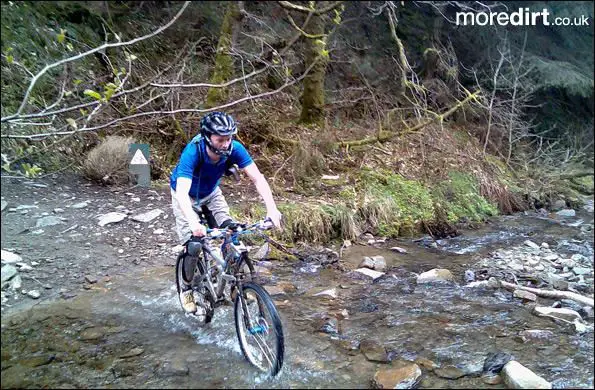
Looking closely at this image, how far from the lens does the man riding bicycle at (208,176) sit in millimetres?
3875

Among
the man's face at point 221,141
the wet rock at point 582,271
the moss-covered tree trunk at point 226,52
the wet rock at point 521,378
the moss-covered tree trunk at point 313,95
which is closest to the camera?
the wet rock at point 521,378

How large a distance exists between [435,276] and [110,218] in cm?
470

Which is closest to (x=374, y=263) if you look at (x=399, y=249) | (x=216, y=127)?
(x=399, y=249)

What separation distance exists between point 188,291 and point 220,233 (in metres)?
1.24

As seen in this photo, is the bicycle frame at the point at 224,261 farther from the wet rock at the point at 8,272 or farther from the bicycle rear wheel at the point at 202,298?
the wet rock at the point at 8,272

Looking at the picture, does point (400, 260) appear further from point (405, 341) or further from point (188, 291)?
point (188, 291)

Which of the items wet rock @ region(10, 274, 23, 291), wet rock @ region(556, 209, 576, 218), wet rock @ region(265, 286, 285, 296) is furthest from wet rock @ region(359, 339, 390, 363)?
wet rock @ region(556, 209, 576, 218)

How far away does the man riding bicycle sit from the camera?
3.88 meters

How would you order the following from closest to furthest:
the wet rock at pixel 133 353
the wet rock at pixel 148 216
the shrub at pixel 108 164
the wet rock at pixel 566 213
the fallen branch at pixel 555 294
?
the wet rock at pixel 133 353
the fallen branch at pixel 555 294
the wet rock at pixel 148 216
the shrub at pixel 108 164
the wet rock at pixel 566 213

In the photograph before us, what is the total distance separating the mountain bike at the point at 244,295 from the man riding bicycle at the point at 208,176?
24 cm

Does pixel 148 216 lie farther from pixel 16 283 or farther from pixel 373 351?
pixel 373 351

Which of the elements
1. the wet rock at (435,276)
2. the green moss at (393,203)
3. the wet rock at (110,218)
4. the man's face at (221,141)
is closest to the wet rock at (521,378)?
the wet rock at (435,276)

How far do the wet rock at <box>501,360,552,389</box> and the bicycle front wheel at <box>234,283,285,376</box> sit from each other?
182 centimetres

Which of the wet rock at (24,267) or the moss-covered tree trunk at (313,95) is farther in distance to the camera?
the moss-covered tree trunk at (313,95)
